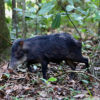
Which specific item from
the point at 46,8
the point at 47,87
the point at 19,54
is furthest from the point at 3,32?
the point at 47,87

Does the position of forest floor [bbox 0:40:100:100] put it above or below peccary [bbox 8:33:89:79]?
below

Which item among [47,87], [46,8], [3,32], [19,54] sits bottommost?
[47,87]

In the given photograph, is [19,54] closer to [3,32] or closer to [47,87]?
[47,87]

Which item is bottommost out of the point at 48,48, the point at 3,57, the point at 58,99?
the point at 58,99

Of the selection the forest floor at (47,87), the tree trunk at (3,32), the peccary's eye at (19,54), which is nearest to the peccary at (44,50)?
the peccary's eye at (19,54)

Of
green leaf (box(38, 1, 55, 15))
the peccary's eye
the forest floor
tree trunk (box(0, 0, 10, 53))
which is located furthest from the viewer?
tree trunk (box(0, 0, 10, 53))

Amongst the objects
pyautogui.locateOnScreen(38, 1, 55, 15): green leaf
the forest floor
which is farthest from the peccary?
pyautogui.locateOnScreen(38, 1, 55, 15): green leaf

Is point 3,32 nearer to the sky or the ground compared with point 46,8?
nearer to the ground

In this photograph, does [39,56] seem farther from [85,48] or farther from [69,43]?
[85,48]

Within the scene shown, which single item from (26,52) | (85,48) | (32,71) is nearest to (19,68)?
(32,71)

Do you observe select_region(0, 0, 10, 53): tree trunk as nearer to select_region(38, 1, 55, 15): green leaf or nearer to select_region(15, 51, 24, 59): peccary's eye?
select_region(15, 51, 24, 59): peccary's eye

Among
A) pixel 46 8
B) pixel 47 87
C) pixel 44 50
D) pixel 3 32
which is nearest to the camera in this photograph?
pixel 47 87

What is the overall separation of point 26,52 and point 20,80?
774 mm

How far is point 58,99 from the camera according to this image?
4.27 meters
